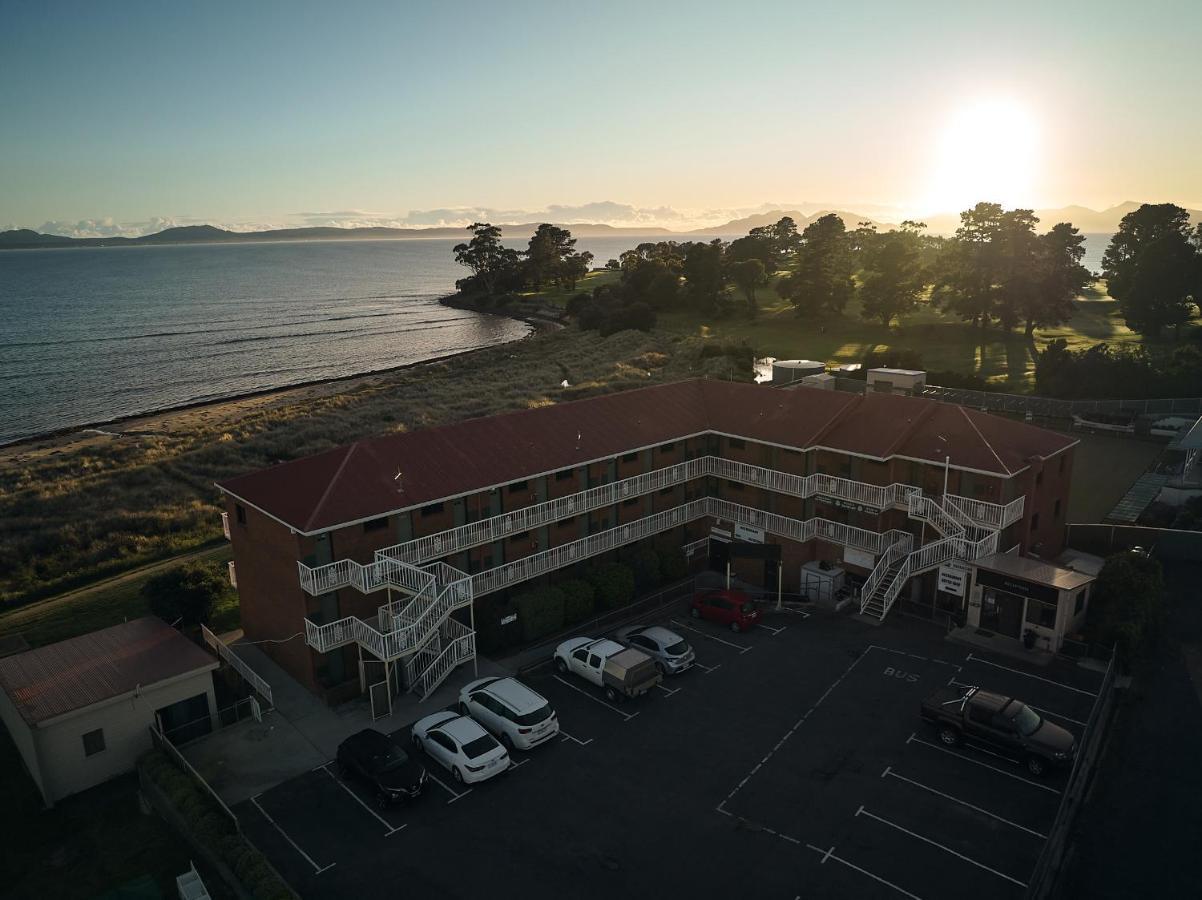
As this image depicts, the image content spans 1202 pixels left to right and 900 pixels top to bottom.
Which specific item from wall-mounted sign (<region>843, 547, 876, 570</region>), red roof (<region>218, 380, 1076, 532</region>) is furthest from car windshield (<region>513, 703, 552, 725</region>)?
wall-mounted sign (<region>843, 547, 876, 570</region>)

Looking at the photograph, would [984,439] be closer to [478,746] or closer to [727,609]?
[727,609]

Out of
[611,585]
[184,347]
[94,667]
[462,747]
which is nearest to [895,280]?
[611,585]

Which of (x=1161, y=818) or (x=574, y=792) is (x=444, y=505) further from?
(x=1161, y=818)

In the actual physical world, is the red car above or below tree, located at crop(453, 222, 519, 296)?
below

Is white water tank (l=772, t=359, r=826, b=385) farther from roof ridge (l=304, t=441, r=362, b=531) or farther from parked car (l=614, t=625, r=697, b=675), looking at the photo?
roof ridge (l=304, t=441, r=362, b=531)

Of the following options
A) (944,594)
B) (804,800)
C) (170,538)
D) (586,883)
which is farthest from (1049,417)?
(170,538)

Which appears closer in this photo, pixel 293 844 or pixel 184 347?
pixel 293 844
